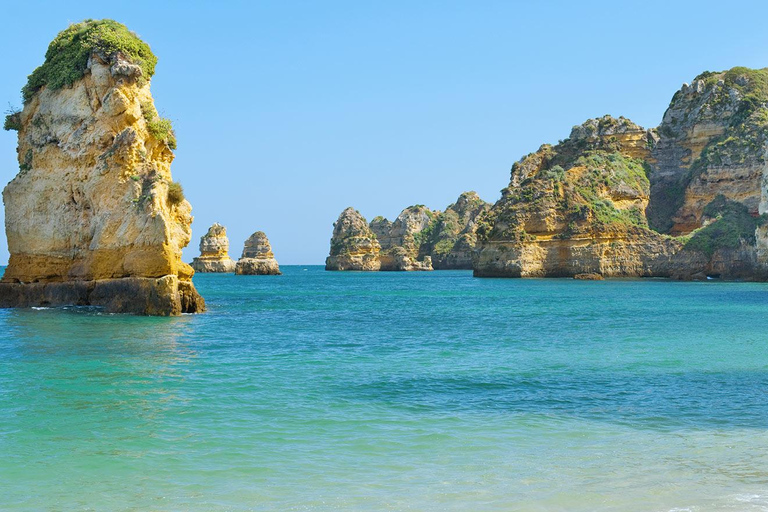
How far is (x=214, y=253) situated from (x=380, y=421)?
433ft

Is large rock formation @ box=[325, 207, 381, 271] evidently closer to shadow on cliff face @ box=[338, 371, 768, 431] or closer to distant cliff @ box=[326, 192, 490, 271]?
distant cliff @ box=[326, 192, 490, 271]

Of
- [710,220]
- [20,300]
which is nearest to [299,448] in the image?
[20,300]

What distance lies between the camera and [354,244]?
506ft

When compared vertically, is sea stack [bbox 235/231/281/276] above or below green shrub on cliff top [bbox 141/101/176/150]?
below

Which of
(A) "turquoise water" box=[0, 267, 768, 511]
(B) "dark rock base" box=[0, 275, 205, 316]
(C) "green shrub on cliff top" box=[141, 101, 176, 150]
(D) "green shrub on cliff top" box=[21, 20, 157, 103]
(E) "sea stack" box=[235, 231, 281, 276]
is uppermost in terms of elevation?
(D) "green shrub on cliff top" box=[21, 20, 157, 103]

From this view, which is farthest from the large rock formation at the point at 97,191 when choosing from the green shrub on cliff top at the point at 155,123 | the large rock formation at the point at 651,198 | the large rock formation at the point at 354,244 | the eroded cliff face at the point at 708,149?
the large rock formation at the point at 354,244

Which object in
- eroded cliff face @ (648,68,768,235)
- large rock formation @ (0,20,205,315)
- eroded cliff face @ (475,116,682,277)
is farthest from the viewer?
eroded cliff face @ (648,68,768,235)

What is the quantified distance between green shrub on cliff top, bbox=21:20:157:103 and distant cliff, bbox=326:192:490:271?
119 meters

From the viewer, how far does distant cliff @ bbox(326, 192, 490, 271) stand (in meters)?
156

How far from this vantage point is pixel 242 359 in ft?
63.1

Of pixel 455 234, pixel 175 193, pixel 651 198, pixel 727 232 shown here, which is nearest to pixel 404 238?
pixel 455 234

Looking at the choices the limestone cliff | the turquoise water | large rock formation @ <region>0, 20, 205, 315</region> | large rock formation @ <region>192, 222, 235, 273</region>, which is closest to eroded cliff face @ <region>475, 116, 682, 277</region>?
large rock formation @ <region>0, 20, 205, 315</region>

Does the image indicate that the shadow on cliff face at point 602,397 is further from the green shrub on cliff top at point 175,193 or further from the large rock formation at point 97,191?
the green shrub on cliff top at point 175,193

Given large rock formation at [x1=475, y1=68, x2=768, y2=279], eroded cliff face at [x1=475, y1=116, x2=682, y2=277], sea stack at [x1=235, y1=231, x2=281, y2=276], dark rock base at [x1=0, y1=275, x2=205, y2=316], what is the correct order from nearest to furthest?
1. dark rock base at [x1=0, y1=275, x2=205, y2=316]
2. large rock formation at [x1=475, y1=68, x2=768, y2=279]
3. eroded cliff face at [x1=475, y1=116, x2=682, y2=277]
4. sea stack at [x1=235, y1=231, x2=281, y2=276]
